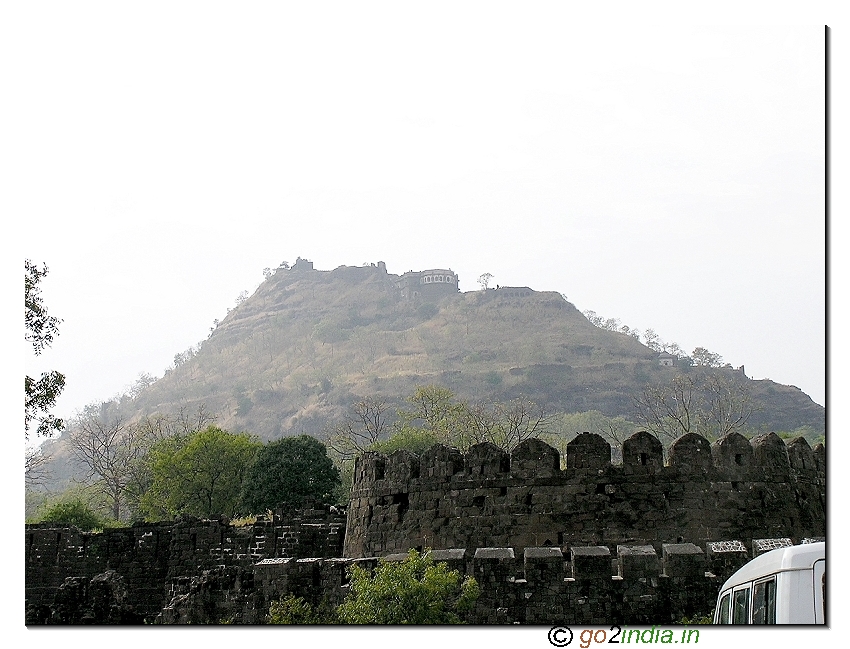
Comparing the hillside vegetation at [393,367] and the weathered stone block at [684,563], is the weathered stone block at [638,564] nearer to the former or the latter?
the weathered stone block at [684,563]

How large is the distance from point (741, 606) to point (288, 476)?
2877 cm

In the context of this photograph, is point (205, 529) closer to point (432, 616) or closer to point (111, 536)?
point (111, 536)

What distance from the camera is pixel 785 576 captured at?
6.94 metres

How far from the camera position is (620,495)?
41.2 ft

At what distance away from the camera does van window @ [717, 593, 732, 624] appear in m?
8.83

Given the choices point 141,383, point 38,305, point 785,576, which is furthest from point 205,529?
point 141,383

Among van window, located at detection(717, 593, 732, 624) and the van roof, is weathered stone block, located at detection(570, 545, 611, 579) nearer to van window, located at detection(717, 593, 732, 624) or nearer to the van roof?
van window, located at detection(717, 593, 732, 624)

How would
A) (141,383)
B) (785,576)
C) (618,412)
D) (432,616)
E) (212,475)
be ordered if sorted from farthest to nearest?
(141,383), (618,412), (212,475), (432,616), (785,576)

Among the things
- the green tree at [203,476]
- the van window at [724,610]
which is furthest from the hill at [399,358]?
the van window at [724,610]

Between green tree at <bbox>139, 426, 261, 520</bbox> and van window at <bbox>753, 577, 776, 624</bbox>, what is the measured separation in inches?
1302

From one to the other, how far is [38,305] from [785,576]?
41.8ft

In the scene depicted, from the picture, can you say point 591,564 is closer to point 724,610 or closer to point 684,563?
point 684,563

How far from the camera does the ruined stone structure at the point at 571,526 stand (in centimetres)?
1088

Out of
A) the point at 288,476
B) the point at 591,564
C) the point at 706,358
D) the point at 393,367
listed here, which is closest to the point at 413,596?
the point at 591,564
